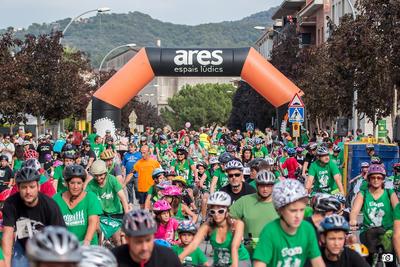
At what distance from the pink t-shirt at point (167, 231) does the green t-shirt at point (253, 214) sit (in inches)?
56.8

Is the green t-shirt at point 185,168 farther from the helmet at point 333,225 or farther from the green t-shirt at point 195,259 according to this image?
the helmet at point 333,225

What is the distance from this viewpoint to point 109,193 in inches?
502

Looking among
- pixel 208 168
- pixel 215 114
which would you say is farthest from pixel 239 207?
pixel 215 114

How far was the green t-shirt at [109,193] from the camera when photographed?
12602 mm

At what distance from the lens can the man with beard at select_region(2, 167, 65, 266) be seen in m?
8.74

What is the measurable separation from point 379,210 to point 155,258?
5.32m

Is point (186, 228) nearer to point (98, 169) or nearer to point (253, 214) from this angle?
point (253, 214)

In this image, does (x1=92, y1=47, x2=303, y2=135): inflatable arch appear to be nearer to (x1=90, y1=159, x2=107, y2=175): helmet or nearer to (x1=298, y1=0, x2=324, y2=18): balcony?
(x1=90, y1=159, x2=107, y2=175): helmet

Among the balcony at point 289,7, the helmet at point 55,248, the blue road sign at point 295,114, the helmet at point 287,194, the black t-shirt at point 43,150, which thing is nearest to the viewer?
the helmet at point 55,248

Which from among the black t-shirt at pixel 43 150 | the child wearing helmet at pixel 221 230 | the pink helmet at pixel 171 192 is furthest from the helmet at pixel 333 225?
the black t-shirt at pixel 43 150

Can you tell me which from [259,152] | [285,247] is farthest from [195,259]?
[259,152]

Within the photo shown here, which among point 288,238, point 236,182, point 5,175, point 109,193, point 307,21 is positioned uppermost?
point 307,21

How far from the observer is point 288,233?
706 centimetres

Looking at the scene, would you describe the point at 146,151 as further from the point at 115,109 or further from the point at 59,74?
the point at 59,74
